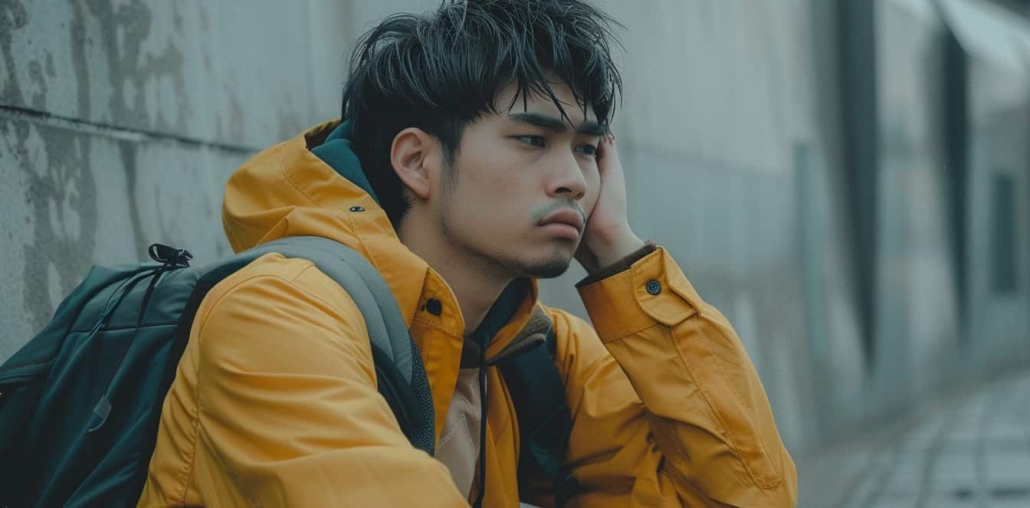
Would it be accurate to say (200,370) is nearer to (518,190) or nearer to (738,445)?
(518,190)

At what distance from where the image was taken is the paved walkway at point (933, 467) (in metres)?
6.96

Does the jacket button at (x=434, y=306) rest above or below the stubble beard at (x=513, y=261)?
below

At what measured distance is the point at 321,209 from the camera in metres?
2.48

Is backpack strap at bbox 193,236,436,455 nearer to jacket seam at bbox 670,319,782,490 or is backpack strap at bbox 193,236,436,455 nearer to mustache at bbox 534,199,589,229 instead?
mustache at bbox 534,199,589,229

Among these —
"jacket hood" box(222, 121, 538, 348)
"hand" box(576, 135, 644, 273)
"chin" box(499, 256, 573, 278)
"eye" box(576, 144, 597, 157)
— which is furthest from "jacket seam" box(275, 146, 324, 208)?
"hand" box(576, 135, 644, 273)

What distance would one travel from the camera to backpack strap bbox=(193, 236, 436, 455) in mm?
2221

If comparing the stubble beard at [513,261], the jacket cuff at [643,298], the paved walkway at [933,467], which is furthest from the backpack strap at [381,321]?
the paved walkway at [933,467]

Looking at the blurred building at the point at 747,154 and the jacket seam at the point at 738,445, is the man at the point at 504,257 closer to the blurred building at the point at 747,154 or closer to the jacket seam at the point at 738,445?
the jacket seam at the point at 738,445

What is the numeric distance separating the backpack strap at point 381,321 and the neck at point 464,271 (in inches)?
16.3

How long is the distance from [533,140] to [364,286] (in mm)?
660

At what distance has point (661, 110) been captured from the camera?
7.17 metres

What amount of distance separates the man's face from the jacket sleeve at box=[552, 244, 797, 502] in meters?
0.29

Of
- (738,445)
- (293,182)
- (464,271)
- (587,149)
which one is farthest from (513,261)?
(738,445)

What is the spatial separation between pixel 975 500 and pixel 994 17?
47.1 feet
